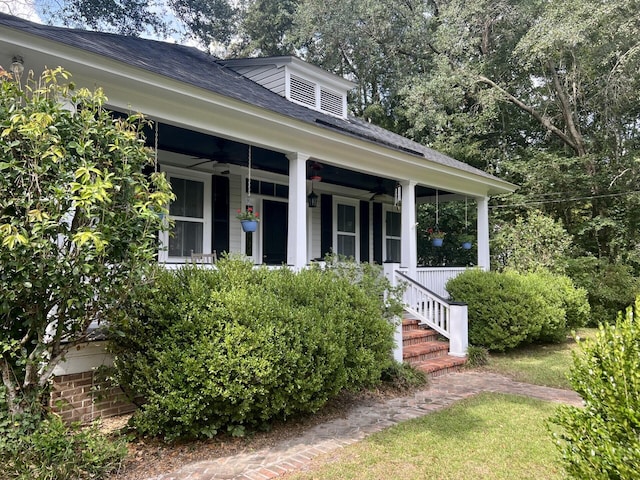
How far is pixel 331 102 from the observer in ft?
34.0

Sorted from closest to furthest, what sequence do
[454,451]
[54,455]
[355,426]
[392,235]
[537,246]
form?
1. [54,455]
2. [454,451]
3. [355,426]
4. [537,246]
5. [392,235]

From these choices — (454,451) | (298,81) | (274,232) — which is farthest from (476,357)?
(298,81)

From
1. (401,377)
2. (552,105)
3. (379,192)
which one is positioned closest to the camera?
(401,377)

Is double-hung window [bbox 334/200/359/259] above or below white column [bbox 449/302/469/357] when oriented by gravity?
above

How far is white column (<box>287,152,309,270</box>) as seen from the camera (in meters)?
6.76

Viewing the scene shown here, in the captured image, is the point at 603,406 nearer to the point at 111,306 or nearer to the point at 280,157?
the point at 111,306

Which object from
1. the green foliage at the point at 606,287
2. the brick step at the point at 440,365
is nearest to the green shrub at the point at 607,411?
the brick step at the point at 440,365

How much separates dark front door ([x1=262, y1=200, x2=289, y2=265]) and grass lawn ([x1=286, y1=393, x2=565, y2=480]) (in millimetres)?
5308

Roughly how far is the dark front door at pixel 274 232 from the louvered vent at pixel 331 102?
251cm

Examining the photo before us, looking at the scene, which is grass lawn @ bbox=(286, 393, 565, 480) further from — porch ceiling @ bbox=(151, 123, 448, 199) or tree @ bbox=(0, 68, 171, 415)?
porch ceiling @ bbox=(151, 123, 448, 199)

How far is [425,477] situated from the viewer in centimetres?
338

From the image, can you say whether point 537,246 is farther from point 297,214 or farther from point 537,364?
point 297,214

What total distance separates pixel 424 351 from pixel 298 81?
615cm

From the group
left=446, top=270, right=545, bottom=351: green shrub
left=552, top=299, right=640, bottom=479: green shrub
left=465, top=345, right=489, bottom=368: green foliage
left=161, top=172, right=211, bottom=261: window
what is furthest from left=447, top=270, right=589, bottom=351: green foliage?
left=552, top=299, right=640, bottom=479: green shrub
